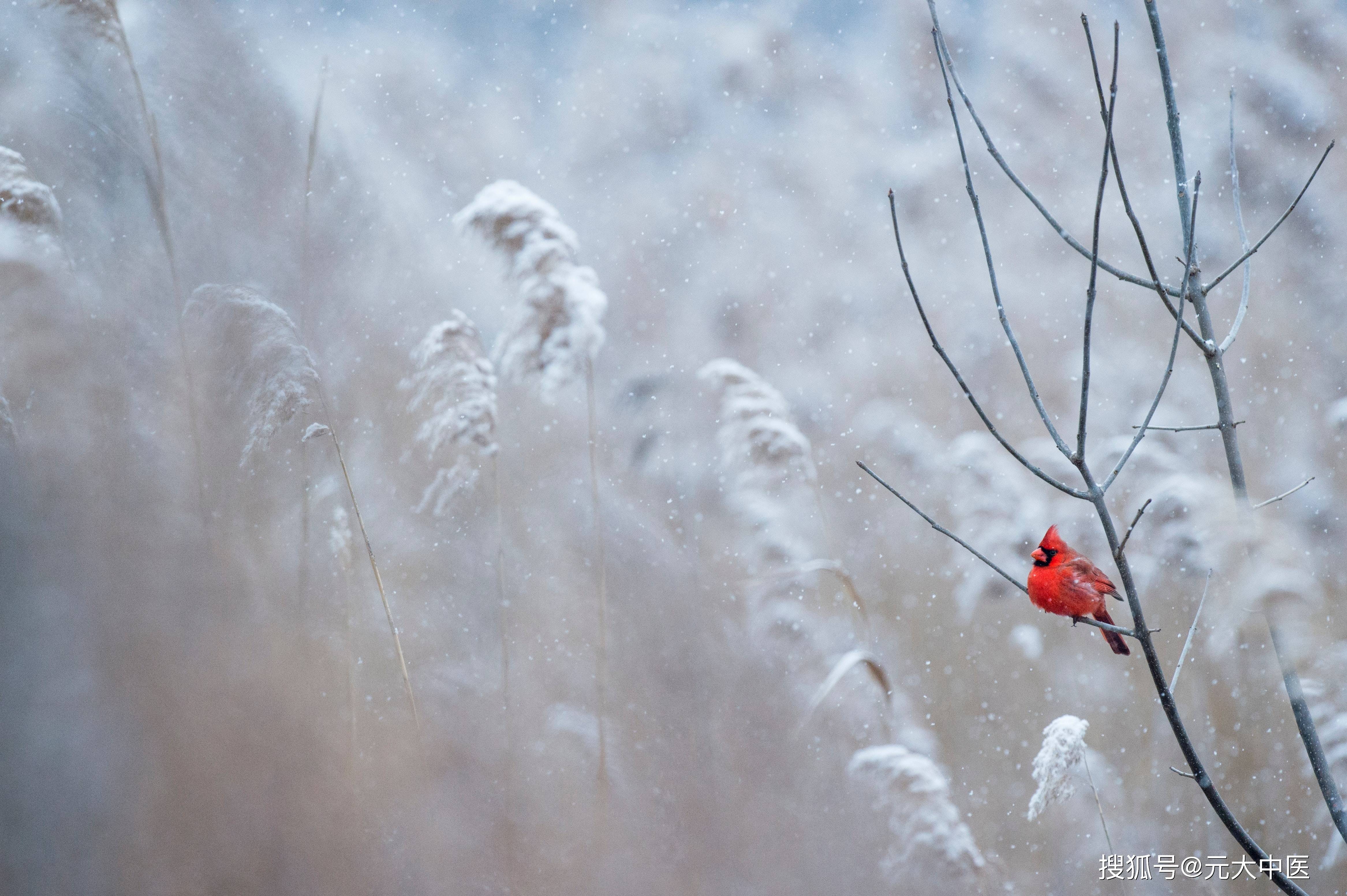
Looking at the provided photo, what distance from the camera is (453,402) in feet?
4.13

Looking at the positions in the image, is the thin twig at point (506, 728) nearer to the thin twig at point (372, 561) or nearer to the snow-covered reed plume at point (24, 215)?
the thin twig at point (372, 561)

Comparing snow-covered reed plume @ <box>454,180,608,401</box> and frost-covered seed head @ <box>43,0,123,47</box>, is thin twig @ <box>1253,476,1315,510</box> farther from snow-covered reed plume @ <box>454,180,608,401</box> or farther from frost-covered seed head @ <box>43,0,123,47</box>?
frost-covered seed head @ <box>43,0,123,47</box>

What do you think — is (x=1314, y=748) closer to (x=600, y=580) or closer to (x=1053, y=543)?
(x=1053, y=543)

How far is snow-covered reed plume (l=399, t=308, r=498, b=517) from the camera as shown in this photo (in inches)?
49.6

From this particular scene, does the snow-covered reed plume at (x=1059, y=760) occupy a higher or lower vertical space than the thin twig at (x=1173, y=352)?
lower

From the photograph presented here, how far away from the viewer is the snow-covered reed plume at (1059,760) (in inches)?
44.8

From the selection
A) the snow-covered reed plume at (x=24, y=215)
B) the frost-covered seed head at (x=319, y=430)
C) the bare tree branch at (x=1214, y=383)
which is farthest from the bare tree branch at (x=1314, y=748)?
the snow-covered reed plume at (x=24, y=215)

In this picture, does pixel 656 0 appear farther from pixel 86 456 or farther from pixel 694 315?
pixel 86 456

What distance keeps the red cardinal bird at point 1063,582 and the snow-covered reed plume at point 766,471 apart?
40 centimetres

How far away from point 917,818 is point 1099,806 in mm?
256

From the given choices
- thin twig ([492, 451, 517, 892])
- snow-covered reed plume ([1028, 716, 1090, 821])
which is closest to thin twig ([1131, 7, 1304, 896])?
snow-covered reed plume ([1028, 716, 1090, 821])

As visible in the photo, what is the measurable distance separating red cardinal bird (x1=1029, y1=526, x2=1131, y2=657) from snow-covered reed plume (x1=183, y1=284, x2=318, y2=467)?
1026 mm

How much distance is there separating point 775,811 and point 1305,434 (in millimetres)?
931

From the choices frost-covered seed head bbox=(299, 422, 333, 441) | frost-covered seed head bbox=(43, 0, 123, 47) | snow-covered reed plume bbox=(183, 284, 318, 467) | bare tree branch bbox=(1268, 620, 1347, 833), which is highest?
frost-covered seed head bbox=(43, 0, 123, 47)
